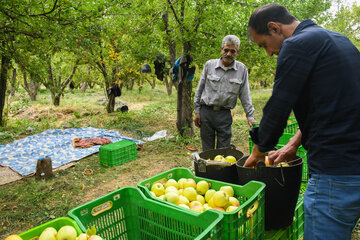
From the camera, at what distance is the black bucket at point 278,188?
1.71 meters

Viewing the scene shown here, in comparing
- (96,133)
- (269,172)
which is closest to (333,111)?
(269,172)

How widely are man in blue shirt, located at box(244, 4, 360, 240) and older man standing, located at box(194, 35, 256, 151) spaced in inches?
88.2

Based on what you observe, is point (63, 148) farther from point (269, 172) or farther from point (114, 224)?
point (269, 172)

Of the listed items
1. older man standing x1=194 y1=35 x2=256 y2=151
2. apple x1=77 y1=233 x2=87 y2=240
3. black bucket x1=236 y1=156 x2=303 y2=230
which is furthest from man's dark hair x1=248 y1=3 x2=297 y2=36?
older man standing x1=194 y1=35 x2=256 y2=151

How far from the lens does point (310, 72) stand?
1.42 m

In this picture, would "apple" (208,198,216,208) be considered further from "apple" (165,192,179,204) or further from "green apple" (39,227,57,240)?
"green apple" (39,227,57,240)

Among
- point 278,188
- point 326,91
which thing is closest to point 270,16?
point 326,91

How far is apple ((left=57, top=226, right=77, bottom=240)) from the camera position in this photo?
137 centimetres

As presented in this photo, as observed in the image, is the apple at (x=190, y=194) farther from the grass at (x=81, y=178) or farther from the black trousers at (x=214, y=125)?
the grass at (x=81, y=178)

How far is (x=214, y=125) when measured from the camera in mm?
4031

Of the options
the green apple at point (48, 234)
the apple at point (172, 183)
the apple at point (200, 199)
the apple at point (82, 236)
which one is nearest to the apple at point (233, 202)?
the apple at point (200, 199)

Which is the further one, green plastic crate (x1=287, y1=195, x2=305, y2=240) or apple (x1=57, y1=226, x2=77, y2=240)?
green plastic crate (x1=287, y1=195, x2=305, y2=240)

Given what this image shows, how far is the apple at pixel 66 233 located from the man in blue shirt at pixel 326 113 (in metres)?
1.29

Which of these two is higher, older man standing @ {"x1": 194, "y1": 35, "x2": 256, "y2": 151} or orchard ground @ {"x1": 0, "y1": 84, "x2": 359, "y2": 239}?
older man standing @ {"x1": 194, "y1": 35, "x2": 256, "y2": 151}
